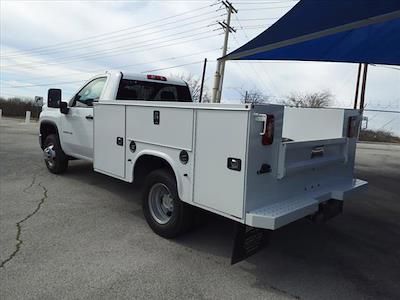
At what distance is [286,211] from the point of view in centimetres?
348

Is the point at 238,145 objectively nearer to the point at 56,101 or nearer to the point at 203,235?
the point at 203,235

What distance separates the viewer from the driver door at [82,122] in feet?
20.4

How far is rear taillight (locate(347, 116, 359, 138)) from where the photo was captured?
4.61 m

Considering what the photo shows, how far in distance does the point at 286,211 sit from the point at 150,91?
3742 millimetres

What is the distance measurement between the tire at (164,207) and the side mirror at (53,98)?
3319 mm

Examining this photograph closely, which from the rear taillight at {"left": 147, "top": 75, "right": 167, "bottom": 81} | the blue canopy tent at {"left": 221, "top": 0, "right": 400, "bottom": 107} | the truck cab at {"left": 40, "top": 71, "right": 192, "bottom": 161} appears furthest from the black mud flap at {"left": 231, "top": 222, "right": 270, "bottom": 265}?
the rear taillight at {"left": 147, "top": 75, "right": 167, "bottom": 81}

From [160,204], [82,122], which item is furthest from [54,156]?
[160,204]

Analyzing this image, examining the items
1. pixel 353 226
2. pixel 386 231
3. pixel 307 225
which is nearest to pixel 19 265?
pixel 307 225

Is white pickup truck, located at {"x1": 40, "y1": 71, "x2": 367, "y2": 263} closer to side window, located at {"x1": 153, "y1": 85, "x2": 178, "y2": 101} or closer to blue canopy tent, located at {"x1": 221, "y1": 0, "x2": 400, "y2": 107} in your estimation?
side window, located at {"x1": 153, "y1": 85, "x2": 178, "y2": 101}

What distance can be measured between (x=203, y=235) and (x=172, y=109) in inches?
67.7

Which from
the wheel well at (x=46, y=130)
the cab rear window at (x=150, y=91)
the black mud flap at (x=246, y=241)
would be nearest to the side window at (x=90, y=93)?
the cab rear window at (x=150, y=91)

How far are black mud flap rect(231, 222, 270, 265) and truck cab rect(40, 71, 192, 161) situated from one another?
325 cm

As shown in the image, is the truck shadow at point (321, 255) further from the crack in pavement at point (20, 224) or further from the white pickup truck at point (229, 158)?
the crack in pavement at point (20, 224)

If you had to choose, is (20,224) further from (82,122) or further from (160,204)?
(82,122)
